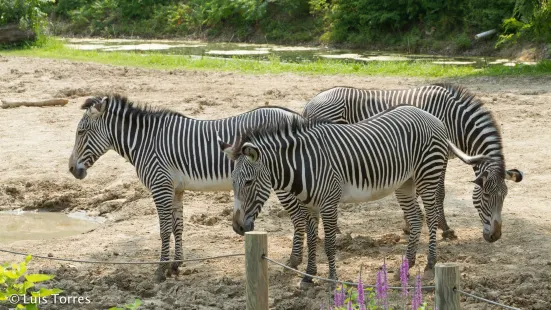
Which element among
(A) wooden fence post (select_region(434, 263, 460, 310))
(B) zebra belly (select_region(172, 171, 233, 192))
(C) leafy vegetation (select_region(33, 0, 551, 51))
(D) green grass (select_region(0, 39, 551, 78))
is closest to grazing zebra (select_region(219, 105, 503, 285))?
(B) zebra belly (select_region(172, 171, 233, 192))

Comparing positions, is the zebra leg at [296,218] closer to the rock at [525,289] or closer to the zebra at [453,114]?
the zebra at [453,114]

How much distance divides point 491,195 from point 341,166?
1479 millimetres

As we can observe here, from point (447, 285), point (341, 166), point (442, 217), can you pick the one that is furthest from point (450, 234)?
point (447, 285)

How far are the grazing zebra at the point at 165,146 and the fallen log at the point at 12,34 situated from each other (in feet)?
60.7

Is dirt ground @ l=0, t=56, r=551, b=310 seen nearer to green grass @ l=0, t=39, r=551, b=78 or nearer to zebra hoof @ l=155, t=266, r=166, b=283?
zebra hoof @ l=155, t=266, r=166, b=283

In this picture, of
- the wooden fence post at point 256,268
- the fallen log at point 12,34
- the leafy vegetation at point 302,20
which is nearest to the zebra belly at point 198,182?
the wooden fence post at point 256,268

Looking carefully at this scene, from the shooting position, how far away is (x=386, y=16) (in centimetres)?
3153

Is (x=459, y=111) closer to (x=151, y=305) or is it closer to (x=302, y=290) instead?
(x=302, y=290)

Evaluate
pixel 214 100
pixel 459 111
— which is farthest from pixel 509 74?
pixel 459 111

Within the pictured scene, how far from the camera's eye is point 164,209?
7.98m

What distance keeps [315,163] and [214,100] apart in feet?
28.1

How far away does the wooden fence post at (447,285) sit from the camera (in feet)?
13.7

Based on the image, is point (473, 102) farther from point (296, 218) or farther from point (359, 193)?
point (296, 218)

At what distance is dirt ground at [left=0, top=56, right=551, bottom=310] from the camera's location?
737cm
